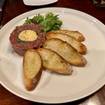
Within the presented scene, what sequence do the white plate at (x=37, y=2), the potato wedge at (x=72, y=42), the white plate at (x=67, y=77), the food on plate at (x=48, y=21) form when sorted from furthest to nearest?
the white plate at (x=37, y=2) → the food on plate at (x=48, y=21) → the potato wedge at (x=72, y=42) → the white plate at (x=67, y=77)

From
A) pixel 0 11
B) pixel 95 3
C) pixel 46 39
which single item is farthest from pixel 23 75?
pixel 95 3

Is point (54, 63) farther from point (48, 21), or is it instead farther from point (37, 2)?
point (37, 2)

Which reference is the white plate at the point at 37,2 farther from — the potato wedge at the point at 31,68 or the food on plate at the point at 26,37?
the potato wedge at the point at 31,68

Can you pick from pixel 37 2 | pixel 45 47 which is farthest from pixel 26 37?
pixel 37 2

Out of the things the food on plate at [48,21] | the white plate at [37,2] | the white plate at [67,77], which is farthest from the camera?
the white plate at [37,2]

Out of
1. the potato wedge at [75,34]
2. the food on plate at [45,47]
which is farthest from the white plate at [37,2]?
the potato wedge at [75,34]

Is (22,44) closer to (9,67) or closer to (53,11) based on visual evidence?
(9,67)

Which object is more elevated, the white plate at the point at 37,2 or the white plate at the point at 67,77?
the white plate at the point at 37,2
